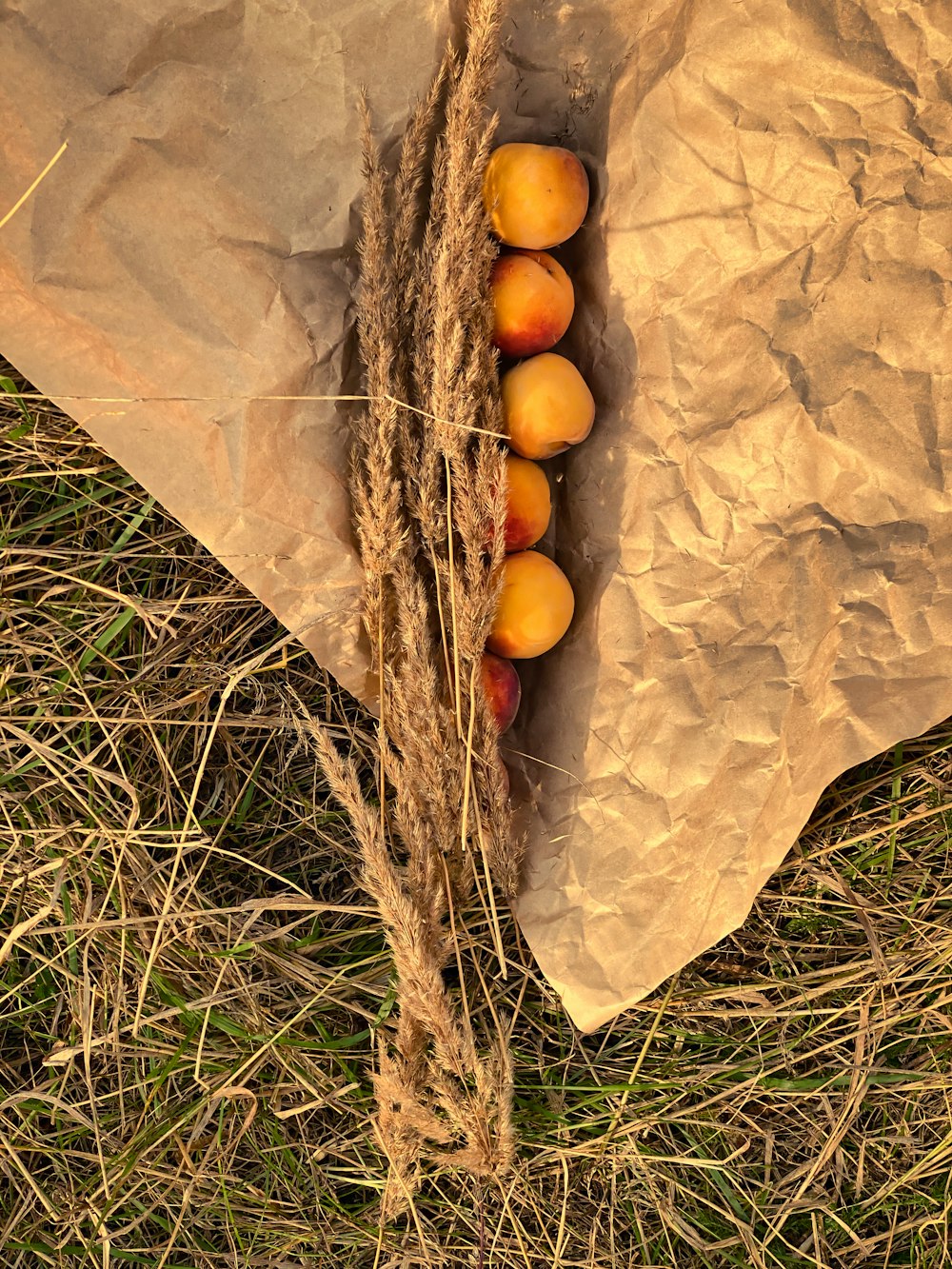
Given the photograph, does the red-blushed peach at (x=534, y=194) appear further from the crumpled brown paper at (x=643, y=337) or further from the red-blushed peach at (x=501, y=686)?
the red-blushed peach at (x=501, y=686)

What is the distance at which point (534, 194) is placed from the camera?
1.13 metres

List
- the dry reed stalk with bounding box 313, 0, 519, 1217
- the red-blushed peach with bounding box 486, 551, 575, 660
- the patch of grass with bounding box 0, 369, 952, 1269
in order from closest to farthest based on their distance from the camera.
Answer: the dry reed stalk with bounding box 313, 0, 519, 1217 < the red-blushed peach with bounding box 486, 551, 575, 660 < the patch of grass with bounding box 0, 369, 952, 1269

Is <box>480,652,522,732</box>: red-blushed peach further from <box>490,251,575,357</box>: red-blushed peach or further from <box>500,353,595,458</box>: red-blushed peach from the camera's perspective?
<box>490,251,575,357</box>: red-blushed peach

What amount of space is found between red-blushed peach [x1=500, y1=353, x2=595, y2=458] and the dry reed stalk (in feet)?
0.13

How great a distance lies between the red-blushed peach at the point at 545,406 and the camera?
1.15m

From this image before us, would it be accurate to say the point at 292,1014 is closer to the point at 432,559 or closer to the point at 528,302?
the point at 432,559

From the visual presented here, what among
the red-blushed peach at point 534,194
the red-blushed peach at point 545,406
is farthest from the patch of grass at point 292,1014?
the red-blushed peach at point 534,194

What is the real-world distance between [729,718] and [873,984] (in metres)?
0.51

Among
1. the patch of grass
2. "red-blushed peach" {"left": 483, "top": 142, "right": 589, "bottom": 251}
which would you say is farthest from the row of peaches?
the patch of grass

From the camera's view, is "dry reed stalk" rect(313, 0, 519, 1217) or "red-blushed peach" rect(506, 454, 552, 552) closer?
"dry reed stalk" rect(313, 0, 519, 1217)

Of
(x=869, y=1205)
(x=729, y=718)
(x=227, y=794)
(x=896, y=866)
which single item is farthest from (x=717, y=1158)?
(x=227, y=794)

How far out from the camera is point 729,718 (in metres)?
1.18

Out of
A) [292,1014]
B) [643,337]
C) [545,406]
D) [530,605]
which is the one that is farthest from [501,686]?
[292,1014]

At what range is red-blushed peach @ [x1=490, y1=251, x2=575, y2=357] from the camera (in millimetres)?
1151
